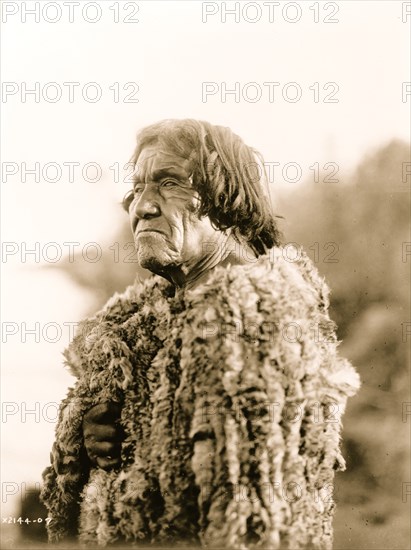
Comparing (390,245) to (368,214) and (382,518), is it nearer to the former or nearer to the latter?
(368,214)

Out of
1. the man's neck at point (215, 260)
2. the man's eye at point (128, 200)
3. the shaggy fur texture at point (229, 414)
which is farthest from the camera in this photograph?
the man's eye at point (128, 200)

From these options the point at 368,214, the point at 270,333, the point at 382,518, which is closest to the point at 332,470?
the point at 382,518

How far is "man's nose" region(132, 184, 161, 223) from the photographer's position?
1435mm

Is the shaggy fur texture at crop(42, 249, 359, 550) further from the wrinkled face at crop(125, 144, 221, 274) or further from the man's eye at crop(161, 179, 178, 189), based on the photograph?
the man's eye at crop(161, 179, 178, 189)

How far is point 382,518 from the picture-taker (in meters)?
1.46

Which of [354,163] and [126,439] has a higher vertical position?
[354,163]

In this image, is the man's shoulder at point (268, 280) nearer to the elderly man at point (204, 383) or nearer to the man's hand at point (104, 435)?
the elderly man at point (204, 383)

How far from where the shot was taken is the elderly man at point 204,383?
1.26m

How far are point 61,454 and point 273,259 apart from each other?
0.59 metres

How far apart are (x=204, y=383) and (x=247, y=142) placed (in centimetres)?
52

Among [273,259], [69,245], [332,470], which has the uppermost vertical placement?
[69,245]

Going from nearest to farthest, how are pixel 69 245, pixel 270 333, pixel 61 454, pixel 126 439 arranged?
pixel 270 333 → pixel 126 439 → pixel 61 454 → pixel 69 245

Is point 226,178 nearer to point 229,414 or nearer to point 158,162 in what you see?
point 158,162

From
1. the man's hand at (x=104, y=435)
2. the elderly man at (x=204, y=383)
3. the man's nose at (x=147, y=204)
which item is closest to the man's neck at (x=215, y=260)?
the elderly man at (x=204, y=383)
